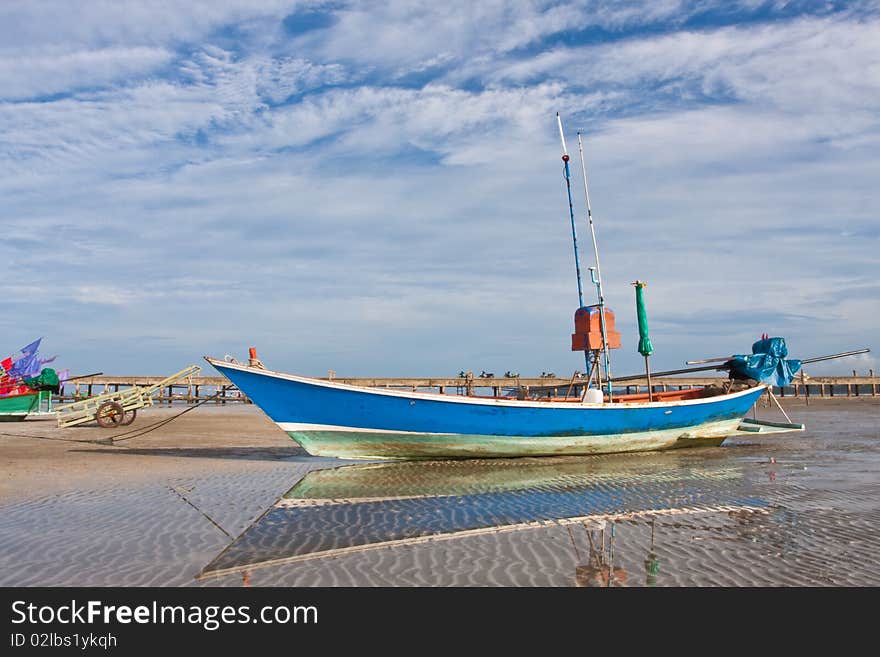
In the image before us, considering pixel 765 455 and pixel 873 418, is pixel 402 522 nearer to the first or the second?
pixel 765 455

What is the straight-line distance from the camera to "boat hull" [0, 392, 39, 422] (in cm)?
3016

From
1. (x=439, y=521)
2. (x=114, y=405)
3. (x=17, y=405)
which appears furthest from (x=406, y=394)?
(x=17, y=405)

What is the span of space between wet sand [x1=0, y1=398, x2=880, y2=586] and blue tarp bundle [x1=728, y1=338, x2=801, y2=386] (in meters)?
4.76

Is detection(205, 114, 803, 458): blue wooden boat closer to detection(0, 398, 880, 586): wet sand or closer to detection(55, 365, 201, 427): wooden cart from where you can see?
detection(0, 398, 880, 586): wet sand

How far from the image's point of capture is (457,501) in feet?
34.8

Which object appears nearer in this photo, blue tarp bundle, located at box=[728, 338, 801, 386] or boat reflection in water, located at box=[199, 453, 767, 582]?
boat reflection in water, located at box=[199, 453, 767, 582]

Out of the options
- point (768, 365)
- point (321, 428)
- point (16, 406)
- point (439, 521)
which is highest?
point (16, 406)

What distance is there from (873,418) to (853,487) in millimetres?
25556

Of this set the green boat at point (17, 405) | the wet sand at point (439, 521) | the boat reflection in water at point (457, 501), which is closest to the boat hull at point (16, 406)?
the green boat at point (17, 405)

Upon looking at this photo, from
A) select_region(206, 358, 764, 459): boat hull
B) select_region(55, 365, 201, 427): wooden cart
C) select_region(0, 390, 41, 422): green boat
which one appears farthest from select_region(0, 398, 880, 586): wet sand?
select_region(0, 390, 41, 422): green boat

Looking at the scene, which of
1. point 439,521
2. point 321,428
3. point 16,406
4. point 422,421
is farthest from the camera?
point 16,406

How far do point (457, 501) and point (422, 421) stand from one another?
4174 millimetres

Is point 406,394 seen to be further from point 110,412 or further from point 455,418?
point 110,412

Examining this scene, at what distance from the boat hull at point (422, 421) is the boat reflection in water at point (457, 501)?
1.54 ft
